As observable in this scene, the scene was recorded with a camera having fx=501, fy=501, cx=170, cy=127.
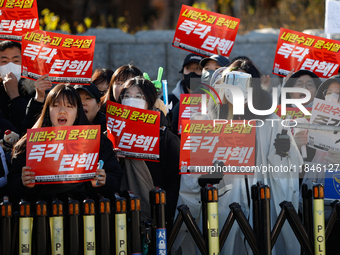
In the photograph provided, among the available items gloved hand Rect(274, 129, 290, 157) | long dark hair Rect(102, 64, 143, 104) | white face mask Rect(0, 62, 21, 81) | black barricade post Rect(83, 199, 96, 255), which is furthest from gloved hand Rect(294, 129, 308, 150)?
white face mask Rect(0, 62, 21, 81)

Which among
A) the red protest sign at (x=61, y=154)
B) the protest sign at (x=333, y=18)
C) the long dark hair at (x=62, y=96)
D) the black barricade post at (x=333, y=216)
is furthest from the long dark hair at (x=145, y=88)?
the protest sign at (x=333, y=18)

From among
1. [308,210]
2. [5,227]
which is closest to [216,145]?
[308,210]

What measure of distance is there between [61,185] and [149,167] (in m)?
0.91

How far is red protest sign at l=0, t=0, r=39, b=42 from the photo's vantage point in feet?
17.7

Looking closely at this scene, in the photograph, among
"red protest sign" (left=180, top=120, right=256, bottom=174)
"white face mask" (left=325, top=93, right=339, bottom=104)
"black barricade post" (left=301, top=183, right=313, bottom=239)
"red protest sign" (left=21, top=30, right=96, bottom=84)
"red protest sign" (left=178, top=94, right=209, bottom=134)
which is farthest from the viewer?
"red protest sign" (left=178, top=94, right=209, bottom=134)

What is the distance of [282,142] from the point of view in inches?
150

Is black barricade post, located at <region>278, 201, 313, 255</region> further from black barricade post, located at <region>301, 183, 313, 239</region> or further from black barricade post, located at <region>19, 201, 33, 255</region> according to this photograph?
black barricade post, located at <region>19, 201, 33, 255</region>

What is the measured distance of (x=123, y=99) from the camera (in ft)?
14.7

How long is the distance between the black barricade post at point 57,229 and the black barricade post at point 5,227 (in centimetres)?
28

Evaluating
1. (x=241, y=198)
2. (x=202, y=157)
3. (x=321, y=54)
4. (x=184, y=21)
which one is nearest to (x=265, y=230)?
(x=241, y=198)

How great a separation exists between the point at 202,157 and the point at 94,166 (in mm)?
857

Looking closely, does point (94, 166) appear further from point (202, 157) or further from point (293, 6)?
point (293, 6)

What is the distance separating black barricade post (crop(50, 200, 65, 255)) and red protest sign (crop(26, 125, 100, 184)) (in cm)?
22

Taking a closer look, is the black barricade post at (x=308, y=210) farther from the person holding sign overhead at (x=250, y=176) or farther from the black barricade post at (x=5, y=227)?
the black barricade post at (x=5, y=227)
